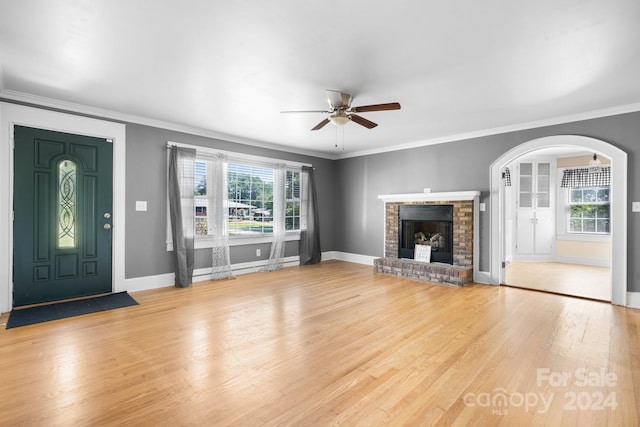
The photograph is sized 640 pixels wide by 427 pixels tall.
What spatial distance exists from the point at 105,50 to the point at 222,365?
2762mm

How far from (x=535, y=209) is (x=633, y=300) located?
385cm

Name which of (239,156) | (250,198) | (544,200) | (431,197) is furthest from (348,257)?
(544,200)

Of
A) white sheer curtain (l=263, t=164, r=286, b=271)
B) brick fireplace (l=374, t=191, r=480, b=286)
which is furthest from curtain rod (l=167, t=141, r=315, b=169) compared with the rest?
brick fireplace (l=374, t=191, r=480, b=286)

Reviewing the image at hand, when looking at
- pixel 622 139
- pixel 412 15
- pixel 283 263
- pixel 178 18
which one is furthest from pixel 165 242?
pixel 622 139

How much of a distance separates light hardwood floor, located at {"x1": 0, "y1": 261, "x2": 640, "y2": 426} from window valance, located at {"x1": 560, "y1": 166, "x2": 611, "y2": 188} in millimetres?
4216

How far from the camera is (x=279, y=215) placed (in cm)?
628

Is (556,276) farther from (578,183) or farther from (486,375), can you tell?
(486,375)

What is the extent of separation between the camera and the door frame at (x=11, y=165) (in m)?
3.52

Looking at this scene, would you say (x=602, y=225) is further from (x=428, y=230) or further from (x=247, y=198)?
(x=247, y=198)

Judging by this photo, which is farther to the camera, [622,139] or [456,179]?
[456,179]

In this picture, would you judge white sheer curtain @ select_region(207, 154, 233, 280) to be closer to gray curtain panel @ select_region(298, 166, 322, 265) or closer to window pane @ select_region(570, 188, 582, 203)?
gray curtain panel @ select_region(298, 166, 322, 265)

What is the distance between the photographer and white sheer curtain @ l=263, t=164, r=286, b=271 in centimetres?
621

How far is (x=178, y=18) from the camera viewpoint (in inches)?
86.7

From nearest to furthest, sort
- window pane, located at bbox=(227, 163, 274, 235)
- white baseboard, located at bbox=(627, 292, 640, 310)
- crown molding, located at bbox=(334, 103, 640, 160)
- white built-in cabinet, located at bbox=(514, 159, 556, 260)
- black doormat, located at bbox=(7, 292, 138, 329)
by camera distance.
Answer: black doormat, located at bbox=(7, 292, 138, 329) < white baseboard, located at bbox=(627, 292, 640, 310) < crown molding, located at bbox=(334, 103, 640, 160) < window pane, located at bbox=(227, 163, 274, 235) < white built-in cabinet, located at bbox=(514, 159, 556, 260)
